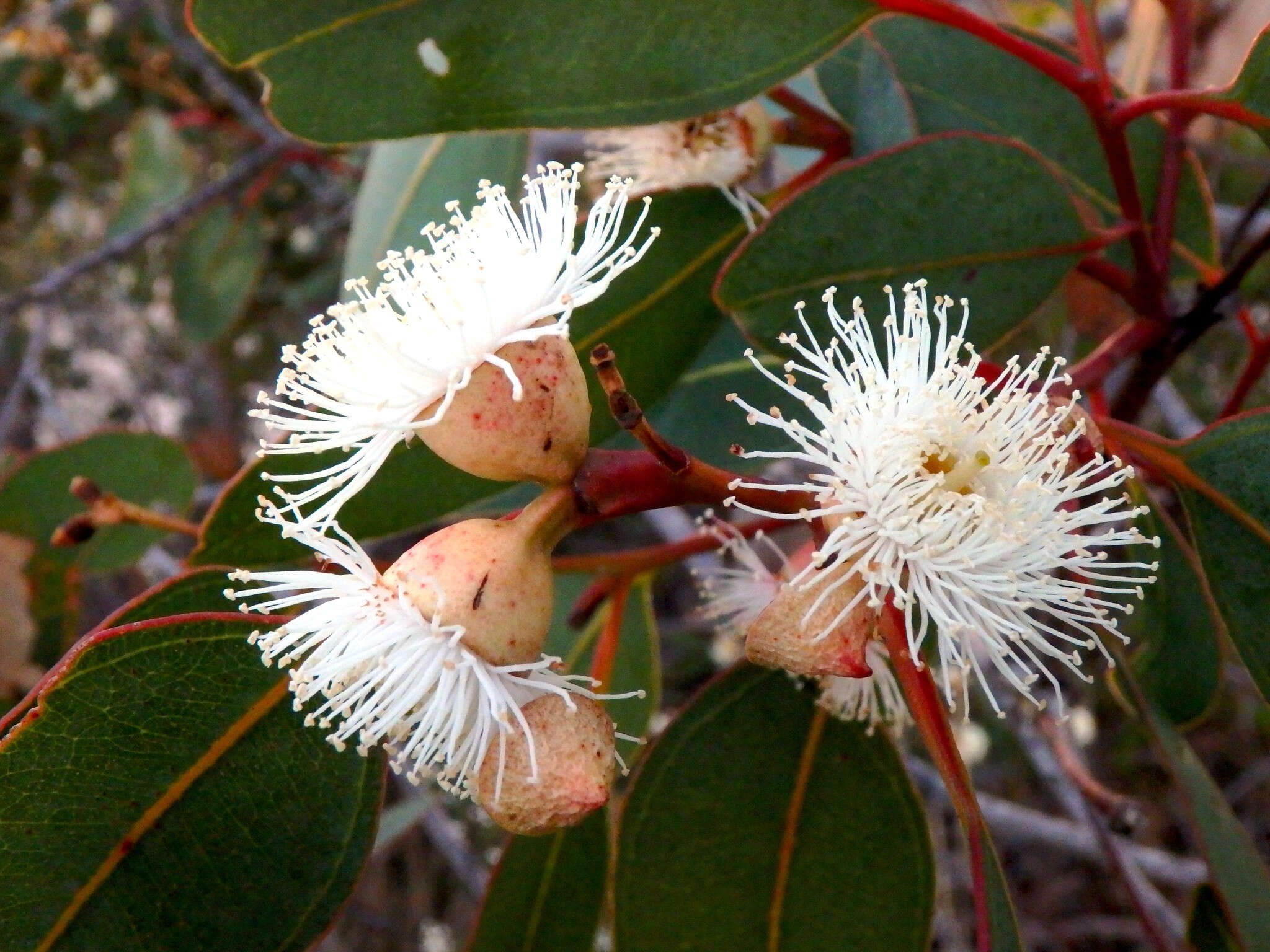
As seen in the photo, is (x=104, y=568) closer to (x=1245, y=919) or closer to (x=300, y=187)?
(x=1245, y=919)

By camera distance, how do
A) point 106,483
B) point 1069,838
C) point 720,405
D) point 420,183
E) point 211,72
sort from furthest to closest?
1. point 211,72
2. point 1069,838
3. point 106,483
4. point 420,183
5. point 720,405

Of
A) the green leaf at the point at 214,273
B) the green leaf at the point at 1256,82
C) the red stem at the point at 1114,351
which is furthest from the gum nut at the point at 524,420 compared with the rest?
the green leaf at the point at 214,273

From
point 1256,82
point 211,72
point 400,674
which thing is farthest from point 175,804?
point 211,72

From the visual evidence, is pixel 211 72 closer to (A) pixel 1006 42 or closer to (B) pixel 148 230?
(B) pixel 148 230

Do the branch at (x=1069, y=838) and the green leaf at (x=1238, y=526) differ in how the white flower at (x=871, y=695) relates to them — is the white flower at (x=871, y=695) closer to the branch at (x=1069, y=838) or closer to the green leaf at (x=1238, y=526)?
the green leaf at (x=1238, y=526)

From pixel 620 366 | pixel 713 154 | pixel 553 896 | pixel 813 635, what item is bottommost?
pixel 553 896

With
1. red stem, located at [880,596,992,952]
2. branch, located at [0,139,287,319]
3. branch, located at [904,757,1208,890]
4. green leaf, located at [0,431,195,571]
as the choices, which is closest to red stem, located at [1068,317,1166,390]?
red stem, located at [880,596,992,952]
